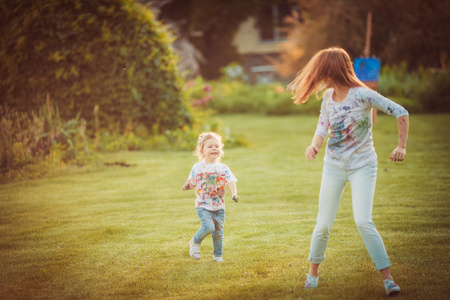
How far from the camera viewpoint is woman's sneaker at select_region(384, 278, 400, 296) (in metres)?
3.40

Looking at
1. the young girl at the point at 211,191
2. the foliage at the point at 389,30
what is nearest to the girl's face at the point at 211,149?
the young girl at the point at 211,191

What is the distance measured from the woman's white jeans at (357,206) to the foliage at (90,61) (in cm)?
805

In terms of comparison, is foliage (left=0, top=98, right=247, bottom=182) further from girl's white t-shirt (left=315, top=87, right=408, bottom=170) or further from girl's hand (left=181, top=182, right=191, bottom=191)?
girl's white t-shirt (left=315, top=87, right=408, bottom=170)

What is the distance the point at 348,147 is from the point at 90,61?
8.37 metres

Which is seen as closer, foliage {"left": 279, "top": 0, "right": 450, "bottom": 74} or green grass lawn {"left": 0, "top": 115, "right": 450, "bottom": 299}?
green grass lawn {"left": 0, "top": 115, "right": 450, "bottom": 299}

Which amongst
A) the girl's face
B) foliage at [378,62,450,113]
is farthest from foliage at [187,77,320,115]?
the girl's face

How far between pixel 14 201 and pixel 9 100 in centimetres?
410

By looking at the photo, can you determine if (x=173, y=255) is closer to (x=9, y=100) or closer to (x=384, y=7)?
(x=9, y=100)

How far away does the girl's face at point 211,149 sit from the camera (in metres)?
4.36

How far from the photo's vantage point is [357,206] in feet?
11.2

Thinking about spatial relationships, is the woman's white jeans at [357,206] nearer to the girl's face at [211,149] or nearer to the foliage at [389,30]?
the girl's face at [211,149]

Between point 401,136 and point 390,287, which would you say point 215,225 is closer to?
point 390,287

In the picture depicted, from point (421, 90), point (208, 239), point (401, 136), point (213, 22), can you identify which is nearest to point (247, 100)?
point (421, 90)

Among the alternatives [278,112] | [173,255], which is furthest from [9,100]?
[278,112]
